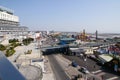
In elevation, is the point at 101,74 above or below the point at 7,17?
below

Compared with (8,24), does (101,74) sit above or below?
below

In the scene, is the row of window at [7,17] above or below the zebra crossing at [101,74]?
above

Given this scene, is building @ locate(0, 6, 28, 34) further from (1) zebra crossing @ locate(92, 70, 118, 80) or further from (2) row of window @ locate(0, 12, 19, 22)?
(1) zebra crossing @ locate(92, 70, 118, 80)

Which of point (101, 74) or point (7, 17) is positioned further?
point (7, 17)

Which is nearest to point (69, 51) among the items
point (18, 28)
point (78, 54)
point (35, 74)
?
point (78, 54)

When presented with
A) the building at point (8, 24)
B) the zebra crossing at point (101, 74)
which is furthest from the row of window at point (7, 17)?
the zebra crossing at point (101, 74)

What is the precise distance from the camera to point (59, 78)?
3053cm

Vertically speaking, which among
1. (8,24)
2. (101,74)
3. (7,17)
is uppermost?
(7,17)

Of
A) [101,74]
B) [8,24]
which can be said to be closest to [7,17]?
[8,24]

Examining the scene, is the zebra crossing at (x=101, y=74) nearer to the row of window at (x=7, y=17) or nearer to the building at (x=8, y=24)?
the building at (x=8, y=24)

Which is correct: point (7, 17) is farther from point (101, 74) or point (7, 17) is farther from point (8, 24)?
point (101, 74)

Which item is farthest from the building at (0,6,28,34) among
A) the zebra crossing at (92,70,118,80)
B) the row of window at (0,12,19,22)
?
the zebra crossing at (92,70,118,80)

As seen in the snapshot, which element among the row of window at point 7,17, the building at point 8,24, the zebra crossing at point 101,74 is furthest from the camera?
the row of window at point 7,17

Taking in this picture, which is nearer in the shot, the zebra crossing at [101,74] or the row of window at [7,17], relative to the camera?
the zebra crossing at [101,74]
